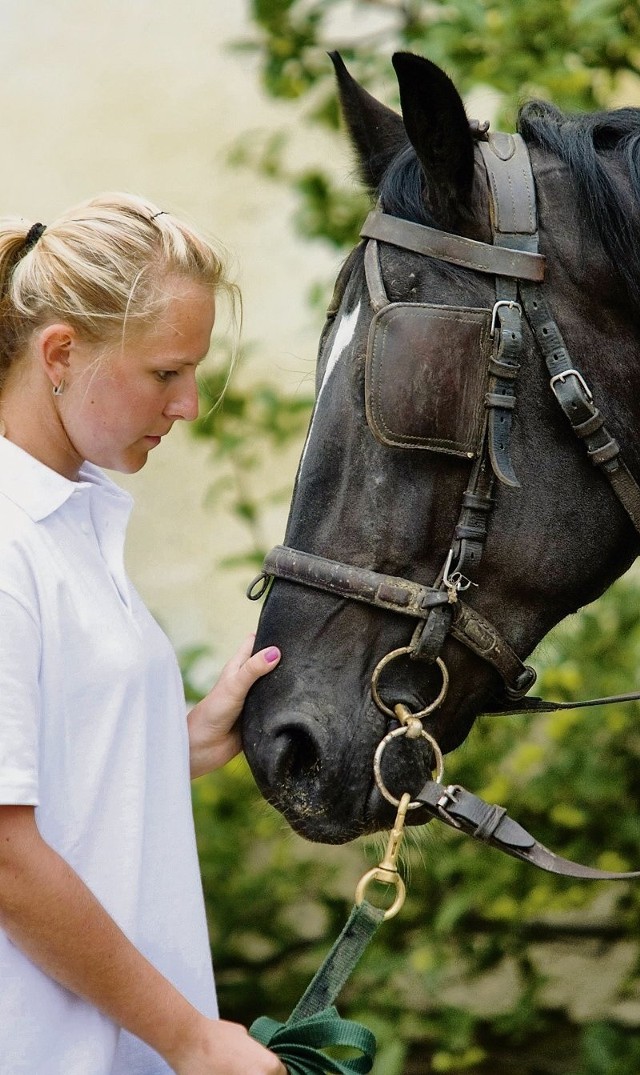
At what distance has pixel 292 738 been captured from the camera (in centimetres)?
165

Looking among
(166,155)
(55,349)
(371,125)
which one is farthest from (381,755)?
(166,155)

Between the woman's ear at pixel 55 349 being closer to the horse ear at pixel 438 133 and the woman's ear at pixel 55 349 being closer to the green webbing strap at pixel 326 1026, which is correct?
the horse ear at pixel 438 133

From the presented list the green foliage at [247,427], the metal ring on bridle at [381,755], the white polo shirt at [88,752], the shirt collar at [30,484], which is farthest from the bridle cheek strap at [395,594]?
the green foliage at [247,427]

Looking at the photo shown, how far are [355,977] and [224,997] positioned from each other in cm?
48

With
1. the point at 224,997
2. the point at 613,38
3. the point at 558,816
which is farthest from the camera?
the point at 224,997

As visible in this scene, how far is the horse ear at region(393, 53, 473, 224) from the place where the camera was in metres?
1.64

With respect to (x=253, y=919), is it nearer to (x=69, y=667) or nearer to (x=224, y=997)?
(x=224, y=997)

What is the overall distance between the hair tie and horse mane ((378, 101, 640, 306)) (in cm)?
51

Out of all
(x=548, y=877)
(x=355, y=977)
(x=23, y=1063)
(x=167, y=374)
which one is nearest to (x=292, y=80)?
(x=167, y=374)

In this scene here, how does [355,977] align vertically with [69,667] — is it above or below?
below

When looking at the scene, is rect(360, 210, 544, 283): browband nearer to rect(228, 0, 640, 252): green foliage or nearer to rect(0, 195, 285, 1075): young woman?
rect(0, 195, 285, 1075): young woman

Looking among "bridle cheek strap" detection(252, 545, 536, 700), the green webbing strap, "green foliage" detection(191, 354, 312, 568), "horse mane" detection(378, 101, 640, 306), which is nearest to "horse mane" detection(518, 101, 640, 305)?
"horse mane" detection(378, 101, 640, 306)

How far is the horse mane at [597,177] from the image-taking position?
1.72 m

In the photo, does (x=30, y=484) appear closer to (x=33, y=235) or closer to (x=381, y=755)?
(x=33, y=235)
